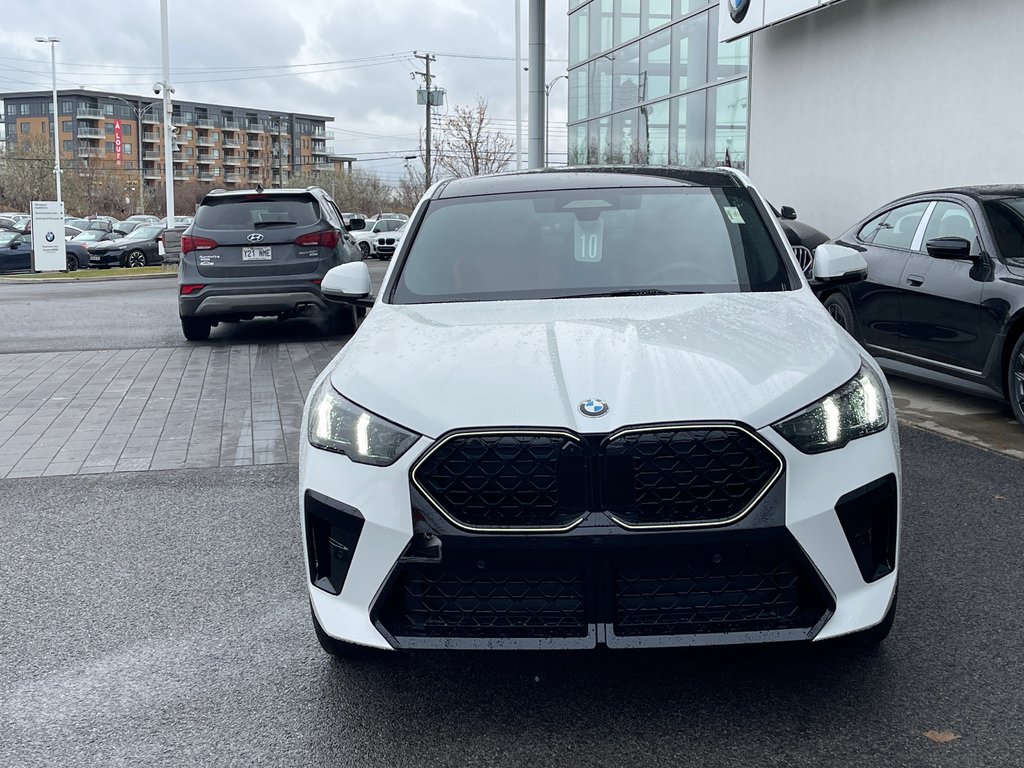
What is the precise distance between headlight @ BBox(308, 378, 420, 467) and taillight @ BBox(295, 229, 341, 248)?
30.1 ft

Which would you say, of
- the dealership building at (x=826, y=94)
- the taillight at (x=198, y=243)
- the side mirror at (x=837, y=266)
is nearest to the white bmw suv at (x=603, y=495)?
the side mirror at (x=837, y=266)

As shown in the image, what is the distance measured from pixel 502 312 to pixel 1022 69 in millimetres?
10469

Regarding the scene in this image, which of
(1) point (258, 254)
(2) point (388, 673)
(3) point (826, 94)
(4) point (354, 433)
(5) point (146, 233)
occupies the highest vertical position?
(3) point (826, 94)

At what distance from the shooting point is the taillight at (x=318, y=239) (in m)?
12.3

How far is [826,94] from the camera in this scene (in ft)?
54.6

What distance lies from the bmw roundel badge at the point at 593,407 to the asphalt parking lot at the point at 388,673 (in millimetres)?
890

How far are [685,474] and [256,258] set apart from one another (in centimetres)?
1000

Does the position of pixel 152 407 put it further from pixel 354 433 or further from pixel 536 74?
pixel 536 74

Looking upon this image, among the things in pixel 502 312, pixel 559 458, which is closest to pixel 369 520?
pixel 559 458

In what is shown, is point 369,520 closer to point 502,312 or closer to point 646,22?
point 502,312

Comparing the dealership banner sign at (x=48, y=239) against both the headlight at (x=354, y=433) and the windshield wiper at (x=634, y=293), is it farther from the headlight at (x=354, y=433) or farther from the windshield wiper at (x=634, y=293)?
the headlight at (x=354, y=433)

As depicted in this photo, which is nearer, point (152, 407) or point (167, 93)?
point (152, 407)

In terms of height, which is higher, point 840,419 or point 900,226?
point 900,226

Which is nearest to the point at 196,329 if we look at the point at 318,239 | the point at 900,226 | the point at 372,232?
the point at 318,239
